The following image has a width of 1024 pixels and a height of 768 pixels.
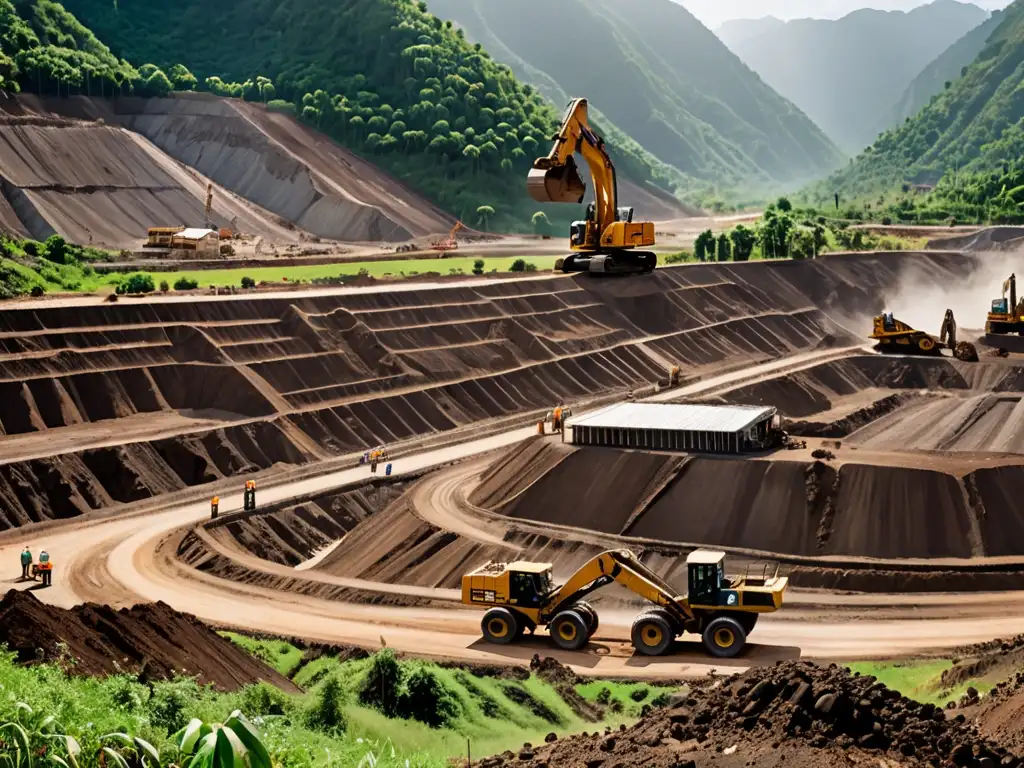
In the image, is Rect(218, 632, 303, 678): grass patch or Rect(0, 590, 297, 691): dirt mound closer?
Rect(0, 590, 297, 691): dirt mound

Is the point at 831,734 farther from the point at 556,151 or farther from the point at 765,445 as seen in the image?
the point at 765,445

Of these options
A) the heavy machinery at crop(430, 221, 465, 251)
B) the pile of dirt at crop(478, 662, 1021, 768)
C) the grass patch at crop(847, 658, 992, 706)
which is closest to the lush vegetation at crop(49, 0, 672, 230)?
the heavy machinery at crop(430, 221, 465, 251)

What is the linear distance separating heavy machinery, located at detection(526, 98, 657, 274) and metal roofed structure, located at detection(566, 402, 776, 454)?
1377 inches

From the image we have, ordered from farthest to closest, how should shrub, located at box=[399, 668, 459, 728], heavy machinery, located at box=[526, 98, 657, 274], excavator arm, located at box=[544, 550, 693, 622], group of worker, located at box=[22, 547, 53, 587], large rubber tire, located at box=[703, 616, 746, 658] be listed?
group of worker, located at box=[22, 547, 53, 587]
excavator arm, located at box=[544, 550, 693, 622]
large rubber tire, located at box=[703, 616, 746, 658]
shrub, located at box=[399, 668, 459, 728]
heavy machinery, located at box=[526, 98, 657, 274]

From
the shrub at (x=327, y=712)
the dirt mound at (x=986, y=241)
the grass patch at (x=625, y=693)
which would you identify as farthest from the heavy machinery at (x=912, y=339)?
the shrub at (x=327, y=712)

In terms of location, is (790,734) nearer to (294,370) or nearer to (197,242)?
(294,370)

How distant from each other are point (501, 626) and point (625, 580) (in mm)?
4172

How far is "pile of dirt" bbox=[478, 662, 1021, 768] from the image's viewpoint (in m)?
25.3

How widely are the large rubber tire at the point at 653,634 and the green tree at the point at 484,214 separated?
115103 mm

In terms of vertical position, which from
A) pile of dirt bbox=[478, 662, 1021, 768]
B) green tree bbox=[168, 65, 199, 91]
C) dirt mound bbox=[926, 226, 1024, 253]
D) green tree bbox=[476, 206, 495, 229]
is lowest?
pile of dirt bbox=[478, 662, 1021, 768]

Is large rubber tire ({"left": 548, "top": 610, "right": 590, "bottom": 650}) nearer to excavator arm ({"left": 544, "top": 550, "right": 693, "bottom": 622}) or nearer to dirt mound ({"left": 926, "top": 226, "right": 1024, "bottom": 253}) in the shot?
excavator arm ({"left": 544, "top": 550, "right": 693, "bottom": 622})

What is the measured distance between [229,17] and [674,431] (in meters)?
145

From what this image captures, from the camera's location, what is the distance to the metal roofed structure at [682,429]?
183 feet

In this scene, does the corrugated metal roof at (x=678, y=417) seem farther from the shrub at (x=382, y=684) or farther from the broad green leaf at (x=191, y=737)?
A: the broad green leaf at (x=191, y=737)
